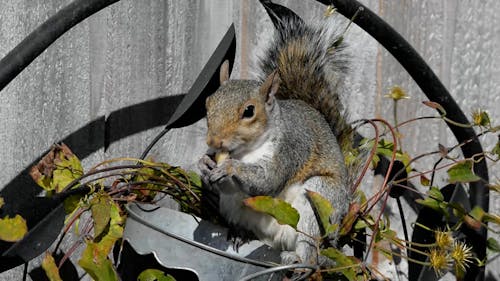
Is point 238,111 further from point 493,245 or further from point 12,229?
point 493,245

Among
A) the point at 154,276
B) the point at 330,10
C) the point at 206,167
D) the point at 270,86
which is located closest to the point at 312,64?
the point at 330,10

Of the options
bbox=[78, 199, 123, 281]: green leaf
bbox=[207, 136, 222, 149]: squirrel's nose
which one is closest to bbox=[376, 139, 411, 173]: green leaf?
bbox=[207, 136, 222, 149]: squirrel's nose

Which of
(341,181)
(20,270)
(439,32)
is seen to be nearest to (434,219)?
(341,181)

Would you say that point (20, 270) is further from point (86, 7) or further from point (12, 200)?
point (86, 7)

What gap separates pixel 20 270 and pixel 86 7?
459mm

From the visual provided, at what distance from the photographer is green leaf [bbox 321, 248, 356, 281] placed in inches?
49.4

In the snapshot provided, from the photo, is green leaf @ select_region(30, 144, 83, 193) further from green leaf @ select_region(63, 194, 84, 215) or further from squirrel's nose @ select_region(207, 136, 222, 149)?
squirrel's nose @ select_region(207, 136, 222, 149)

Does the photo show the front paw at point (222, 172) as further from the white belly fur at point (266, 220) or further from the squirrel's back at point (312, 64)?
the squirrel's back at point (312, 64)

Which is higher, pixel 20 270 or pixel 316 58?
pixel 316 58

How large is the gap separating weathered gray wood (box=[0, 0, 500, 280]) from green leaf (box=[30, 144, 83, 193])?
13 centimetres

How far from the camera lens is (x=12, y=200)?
1.45m

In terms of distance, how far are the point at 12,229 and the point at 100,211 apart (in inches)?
4.9

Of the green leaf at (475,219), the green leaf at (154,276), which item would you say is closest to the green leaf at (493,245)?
the green leaf at (475,219)

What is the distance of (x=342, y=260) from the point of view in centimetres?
127
